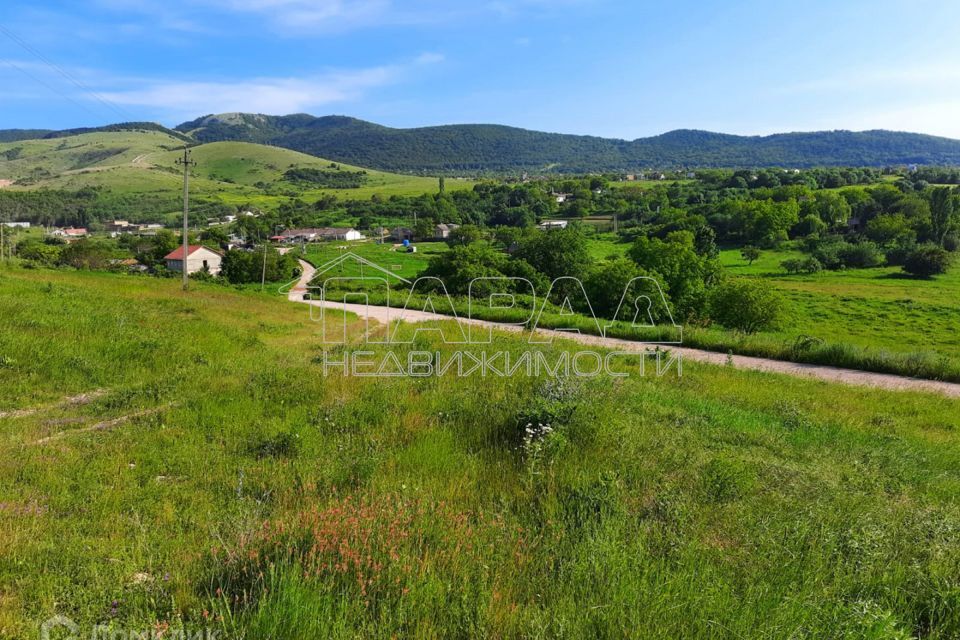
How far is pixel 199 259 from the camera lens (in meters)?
72.9

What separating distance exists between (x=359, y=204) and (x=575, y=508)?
542 ft

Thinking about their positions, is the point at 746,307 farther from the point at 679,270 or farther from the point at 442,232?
the point at 442,232

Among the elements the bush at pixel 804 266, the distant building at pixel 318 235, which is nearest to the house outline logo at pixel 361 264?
the distant building at pixel 318 235

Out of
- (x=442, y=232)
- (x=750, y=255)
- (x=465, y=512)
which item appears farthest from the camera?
(x=442, y=232)

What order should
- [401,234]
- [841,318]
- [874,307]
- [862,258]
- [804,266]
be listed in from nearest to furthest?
[841,318], [874,307], [804,266], [862,258], [401,234]

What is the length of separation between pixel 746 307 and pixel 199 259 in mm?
70621

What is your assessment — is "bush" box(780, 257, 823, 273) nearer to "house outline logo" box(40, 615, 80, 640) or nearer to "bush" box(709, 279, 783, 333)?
"bush" box(709, 279, 783, 333)

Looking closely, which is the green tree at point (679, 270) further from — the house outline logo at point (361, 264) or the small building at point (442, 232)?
the small building at point (442, 232)

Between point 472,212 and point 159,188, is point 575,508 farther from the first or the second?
point 159,188

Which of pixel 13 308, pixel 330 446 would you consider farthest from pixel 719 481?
pixel 13 308

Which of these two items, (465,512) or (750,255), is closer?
(465,512)

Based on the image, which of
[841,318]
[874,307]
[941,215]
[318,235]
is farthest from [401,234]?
[941,215]

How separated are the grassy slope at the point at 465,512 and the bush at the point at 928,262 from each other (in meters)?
85.3

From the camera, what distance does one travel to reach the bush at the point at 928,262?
72.4 m
